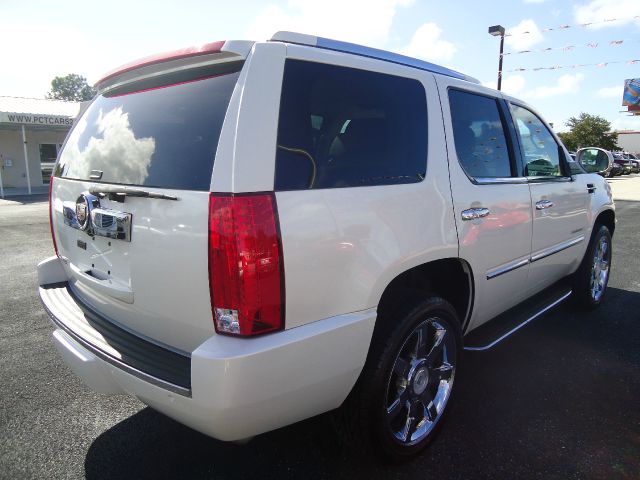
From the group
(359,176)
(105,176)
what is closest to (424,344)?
(359,176)

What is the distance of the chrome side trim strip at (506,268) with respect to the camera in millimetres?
2801

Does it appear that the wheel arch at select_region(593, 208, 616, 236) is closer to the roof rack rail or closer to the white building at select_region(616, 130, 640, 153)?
the roof rack rail

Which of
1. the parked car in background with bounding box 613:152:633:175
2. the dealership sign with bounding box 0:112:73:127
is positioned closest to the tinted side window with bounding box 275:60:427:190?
the dealership sign with bounding box 0:112:73:127

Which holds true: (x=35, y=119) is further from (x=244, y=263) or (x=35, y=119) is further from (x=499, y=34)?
(x=244, y=263)

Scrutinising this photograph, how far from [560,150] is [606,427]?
86.7 inches

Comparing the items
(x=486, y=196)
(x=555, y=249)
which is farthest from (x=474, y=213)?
(x=555, y=249)

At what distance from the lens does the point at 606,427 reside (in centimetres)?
263

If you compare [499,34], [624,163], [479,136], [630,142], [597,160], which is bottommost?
[597,160]

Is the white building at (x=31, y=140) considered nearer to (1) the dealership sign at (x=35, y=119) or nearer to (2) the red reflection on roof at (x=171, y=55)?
(1) the dealership sign at (x=35, y=119)

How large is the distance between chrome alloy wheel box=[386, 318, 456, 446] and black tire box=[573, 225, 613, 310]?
2443 millimetres

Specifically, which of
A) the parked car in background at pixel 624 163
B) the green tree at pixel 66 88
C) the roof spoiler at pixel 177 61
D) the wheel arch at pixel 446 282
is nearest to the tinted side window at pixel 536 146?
the wheel arch at pixel 446 282

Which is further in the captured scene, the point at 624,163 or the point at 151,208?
the point at 624,163

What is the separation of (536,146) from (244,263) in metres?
2.80

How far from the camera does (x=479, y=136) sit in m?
2.85
